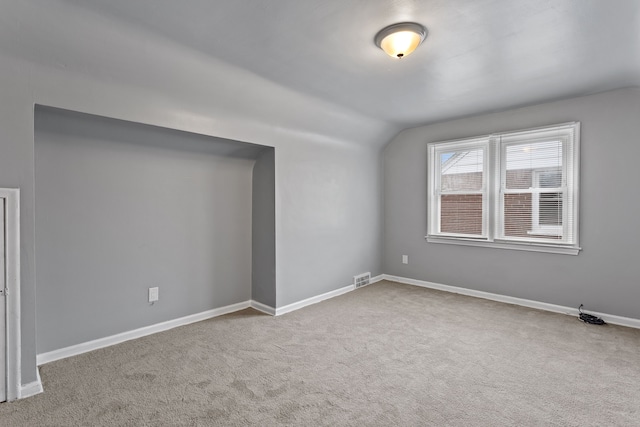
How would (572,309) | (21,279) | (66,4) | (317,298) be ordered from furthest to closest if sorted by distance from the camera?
(317,298)
(572,309)
(21,279)
(66,4)

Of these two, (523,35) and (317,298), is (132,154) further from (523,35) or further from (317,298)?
(523,35)

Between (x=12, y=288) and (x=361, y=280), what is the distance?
3.83 m

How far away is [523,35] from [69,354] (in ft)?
14.0

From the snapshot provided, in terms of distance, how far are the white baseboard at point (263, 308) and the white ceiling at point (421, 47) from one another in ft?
7.90

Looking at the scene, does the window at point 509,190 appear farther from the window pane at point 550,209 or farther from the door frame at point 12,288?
the door frame at point 12,288

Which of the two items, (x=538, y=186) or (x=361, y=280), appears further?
(x=361, y=280)

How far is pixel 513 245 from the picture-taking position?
4000mm

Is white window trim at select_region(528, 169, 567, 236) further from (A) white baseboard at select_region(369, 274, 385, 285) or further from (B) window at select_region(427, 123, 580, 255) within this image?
(A) white baseboard at select_region(369, 274, 385, 285)

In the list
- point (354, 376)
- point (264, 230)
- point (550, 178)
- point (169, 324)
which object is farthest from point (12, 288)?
point (550, 178)

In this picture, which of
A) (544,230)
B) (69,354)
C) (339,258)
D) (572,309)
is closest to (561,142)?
(544,230)

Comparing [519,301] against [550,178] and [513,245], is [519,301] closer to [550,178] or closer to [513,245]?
[513,245]

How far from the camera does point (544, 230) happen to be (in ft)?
12.5

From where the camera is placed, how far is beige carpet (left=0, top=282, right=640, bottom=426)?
6.19 ft

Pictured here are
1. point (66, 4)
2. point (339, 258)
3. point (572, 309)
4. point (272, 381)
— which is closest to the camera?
point (66, 4)
